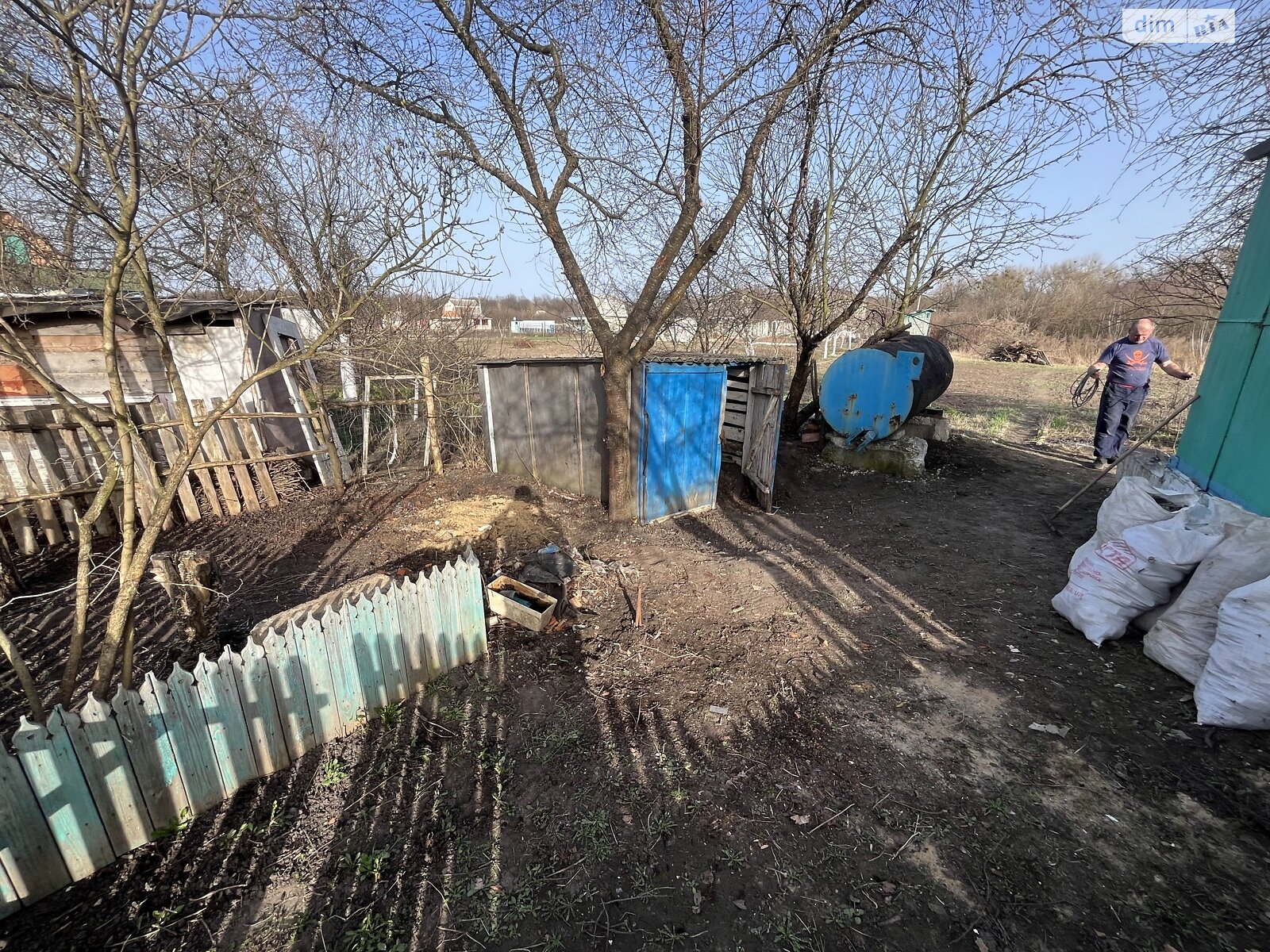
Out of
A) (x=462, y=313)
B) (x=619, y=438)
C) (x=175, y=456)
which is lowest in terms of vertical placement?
(x=175, y=456)

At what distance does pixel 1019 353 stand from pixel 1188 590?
29.8 metres

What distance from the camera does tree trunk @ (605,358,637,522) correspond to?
18.6 feet

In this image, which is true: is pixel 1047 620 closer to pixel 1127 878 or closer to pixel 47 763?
pixel 1127 878

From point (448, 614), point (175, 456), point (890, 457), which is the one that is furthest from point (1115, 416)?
point (175, 456)

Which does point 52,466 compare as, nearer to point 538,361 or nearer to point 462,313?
point 538,361

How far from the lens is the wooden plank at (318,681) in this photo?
2.60 metres

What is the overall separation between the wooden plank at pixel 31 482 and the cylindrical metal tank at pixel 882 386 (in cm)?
1016

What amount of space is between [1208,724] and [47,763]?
5.54m

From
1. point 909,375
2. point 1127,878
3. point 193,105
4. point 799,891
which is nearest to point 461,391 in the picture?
point 193,105

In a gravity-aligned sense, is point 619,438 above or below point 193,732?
Answer: above

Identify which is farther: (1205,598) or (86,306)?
(86,306)

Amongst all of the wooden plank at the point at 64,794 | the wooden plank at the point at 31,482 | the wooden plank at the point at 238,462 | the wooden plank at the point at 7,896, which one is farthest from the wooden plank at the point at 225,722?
the wooden plank at the point at 238,462

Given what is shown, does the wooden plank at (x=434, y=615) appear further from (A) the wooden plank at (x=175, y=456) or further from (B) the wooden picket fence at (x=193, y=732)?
(A) the wooden plank at (x=175, y=456)

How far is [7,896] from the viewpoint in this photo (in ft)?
6.22
